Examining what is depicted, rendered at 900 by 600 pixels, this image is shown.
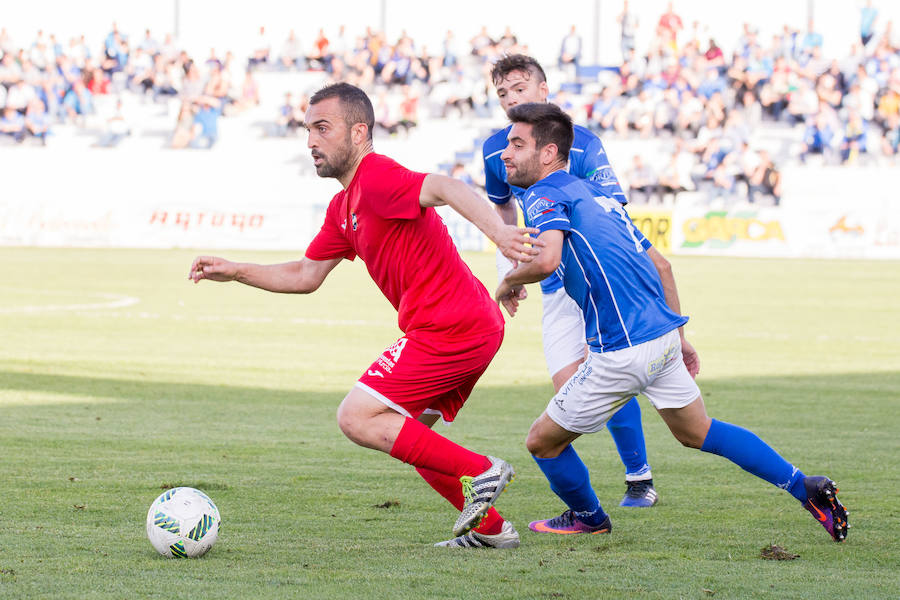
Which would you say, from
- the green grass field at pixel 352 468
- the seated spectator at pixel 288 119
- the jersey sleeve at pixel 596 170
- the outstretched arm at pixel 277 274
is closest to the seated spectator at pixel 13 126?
the seated spectator at pixel 288 119

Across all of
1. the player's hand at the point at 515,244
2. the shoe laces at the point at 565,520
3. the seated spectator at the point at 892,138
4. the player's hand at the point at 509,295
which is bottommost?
the seated spectator at the point at 892,138

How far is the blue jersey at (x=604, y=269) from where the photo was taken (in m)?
4.95

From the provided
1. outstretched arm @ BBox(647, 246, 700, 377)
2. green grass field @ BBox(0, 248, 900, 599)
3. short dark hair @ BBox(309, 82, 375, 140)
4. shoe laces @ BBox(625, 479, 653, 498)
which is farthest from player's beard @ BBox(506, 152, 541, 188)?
shoe laces @ BBox(625, 479, 653, 498)

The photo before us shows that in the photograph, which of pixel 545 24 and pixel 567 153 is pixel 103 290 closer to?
pixel 567 153

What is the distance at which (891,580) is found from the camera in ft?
14.5

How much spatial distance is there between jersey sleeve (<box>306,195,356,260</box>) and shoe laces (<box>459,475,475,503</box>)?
49.5 inches

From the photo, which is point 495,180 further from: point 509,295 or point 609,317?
point 609,317

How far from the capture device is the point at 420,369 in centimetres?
497

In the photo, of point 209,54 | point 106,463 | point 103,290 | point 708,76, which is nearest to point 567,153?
point 106,463

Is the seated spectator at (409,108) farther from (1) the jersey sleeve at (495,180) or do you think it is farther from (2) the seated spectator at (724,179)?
(1) the jersey sleeve at (495,180)

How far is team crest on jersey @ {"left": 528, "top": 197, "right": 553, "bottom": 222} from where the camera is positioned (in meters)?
4.82

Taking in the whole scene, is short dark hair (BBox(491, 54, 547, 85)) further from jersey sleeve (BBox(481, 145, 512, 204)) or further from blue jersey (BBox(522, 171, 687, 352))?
blue jersey (BBox(522, 171, 687, 352))

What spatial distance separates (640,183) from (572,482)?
25.7m

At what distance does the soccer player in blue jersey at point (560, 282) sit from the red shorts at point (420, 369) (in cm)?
101
